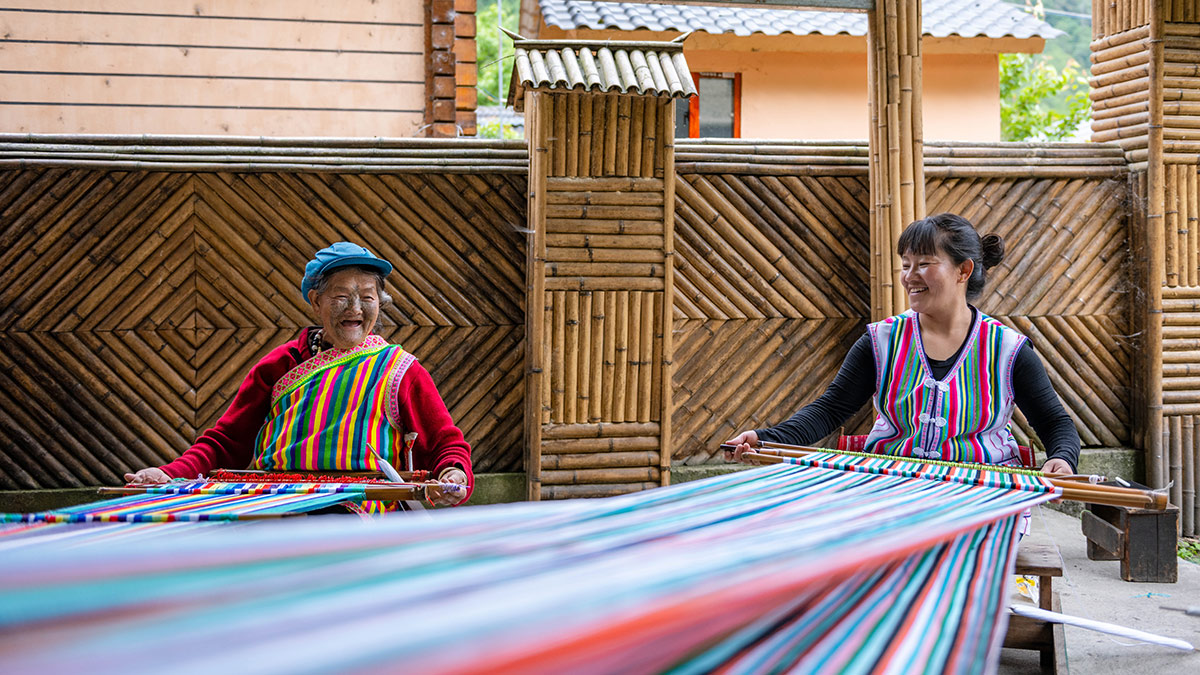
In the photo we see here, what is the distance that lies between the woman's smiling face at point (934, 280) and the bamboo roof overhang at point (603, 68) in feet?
6.50

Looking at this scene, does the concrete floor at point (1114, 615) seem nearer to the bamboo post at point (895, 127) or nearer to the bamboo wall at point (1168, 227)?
the bamboo wall at point (1168, 227)

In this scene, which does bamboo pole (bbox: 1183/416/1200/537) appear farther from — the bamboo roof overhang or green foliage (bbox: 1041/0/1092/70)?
green foliage (bbox: 1041/0/1092/70)

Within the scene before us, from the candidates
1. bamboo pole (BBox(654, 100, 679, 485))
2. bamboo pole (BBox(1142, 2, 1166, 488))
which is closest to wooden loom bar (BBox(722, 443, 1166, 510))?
bamboo pole (BBox(654, 100, 679, 485))

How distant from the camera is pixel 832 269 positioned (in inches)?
203

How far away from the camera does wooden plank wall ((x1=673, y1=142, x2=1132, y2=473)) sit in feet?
16.5

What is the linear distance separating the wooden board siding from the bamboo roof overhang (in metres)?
1.28

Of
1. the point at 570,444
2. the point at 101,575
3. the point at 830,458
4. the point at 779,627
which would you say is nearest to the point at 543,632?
the point at 101,575

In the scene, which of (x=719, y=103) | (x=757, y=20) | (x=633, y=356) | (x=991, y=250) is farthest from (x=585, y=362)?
(x=719, y=103)

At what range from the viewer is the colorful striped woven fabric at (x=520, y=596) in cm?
62

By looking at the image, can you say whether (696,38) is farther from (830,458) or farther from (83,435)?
(830,458)

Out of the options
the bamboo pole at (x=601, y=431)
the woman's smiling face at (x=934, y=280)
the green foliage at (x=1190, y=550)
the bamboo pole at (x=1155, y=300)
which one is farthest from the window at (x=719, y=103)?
the woman's smiling face at (x=934, y=280)

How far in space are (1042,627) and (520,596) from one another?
2408 millimetres

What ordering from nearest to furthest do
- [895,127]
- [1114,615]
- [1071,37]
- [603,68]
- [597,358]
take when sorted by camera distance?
[1114,615], [603,68], [597,358], [895,127], [1071,37]

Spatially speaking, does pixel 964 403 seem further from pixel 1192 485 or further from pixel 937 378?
pixel 1192 485
